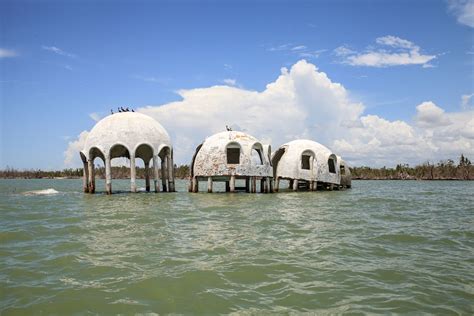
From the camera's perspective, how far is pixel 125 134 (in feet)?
82.6

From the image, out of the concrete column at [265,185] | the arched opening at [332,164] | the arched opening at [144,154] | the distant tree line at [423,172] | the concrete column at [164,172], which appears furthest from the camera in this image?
the distant tree line at [423,172]

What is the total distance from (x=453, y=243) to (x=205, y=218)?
25.2 feet

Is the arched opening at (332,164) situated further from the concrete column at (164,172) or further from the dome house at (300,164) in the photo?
the concrete column at (164,172)

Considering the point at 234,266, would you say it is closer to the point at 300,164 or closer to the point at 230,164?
the point at 230,164

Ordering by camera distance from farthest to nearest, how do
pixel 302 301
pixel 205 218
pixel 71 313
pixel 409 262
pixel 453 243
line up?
1. pixel 205 218
2. pixel 453 243
3. pixel 409 262
4. pixel 302 301
5. pixel 71 313

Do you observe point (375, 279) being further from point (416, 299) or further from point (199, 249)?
point (199, 249)

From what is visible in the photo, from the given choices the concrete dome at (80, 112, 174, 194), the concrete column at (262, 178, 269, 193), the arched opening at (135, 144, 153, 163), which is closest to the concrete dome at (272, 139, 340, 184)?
the concrete column at (262, 178, 269, 193)

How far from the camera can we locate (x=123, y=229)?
11.5 metres

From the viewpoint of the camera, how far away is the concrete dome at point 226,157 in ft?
83.1

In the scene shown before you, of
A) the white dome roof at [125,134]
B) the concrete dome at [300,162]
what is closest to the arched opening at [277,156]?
the concrete dome at [300,162]

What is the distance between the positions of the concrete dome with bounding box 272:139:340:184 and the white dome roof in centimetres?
908

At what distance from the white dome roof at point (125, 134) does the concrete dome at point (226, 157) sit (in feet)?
9.65

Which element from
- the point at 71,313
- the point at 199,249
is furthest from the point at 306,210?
the point at 71,313

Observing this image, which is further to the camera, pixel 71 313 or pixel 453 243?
pixel 453 243
